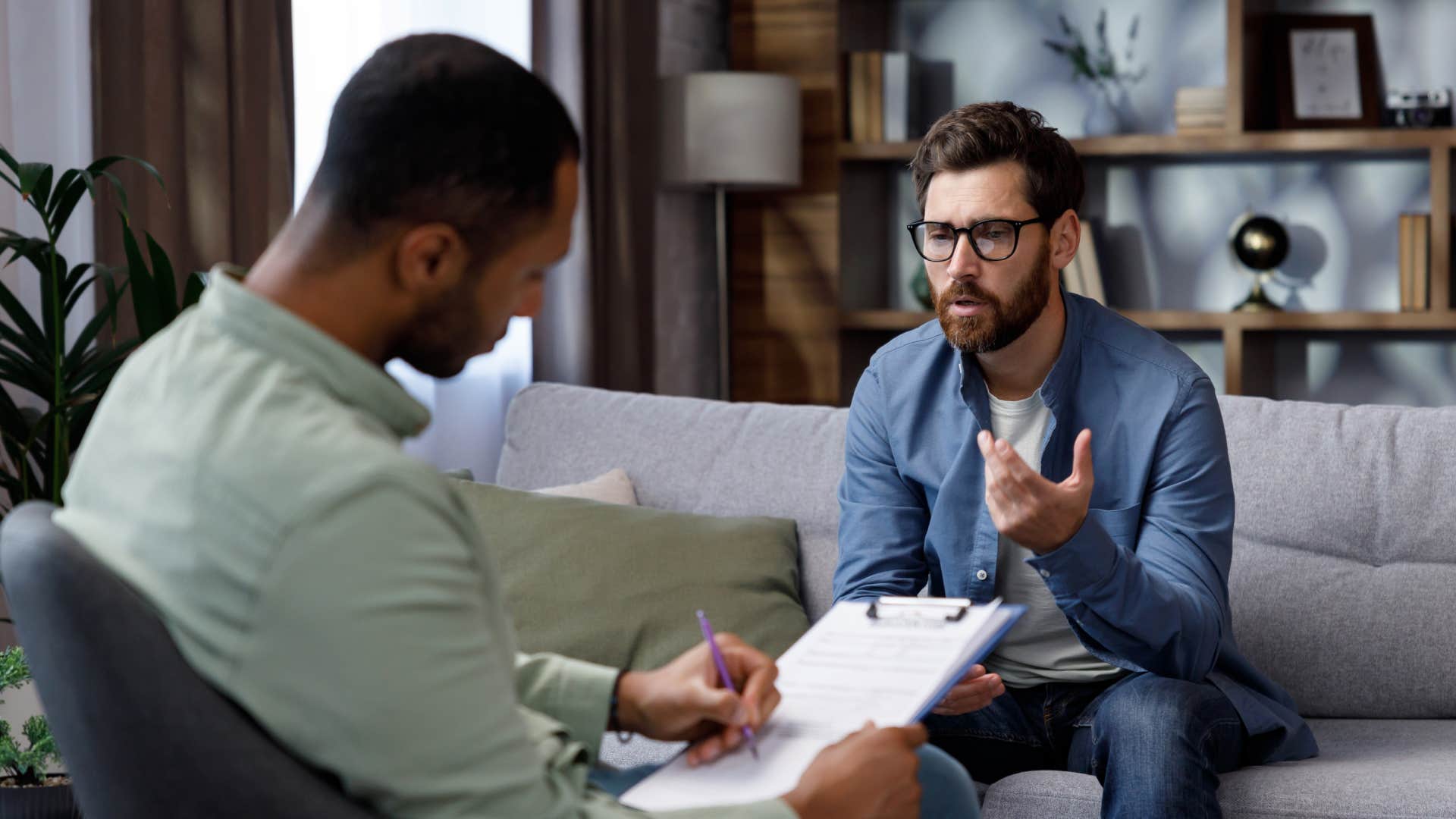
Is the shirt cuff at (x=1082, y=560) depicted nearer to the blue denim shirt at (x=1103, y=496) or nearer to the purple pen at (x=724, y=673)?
the blue denim shirt at (x=1103, y=496)

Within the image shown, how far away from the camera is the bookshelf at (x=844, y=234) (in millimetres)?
3832

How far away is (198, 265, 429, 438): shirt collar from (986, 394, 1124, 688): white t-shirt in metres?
1.06

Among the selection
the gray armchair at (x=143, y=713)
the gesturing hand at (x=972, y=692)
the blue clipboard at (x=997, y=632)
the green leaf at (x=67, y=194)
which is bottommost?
the gesturing hand at (x=972, y=692)

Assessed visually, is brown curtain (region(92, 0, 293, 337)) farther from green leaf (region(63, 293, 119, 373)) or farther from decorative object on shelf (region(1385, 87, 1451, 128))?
decorative object on shelf (region(1385, 87, 1451, 128))

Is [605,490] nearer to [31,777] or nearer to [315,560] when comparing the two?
[31,777]

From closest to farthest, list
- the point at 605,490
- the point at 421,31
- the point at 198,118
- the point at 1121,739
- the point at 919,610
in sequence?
the point at 919,610, the point at 1121,739, the point at 605,490, the point at 198,118, the point at 421,31

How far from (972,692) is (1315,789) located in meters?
0.39

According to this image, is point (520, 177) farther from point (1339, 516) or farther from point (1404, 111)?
point (1404, 111)

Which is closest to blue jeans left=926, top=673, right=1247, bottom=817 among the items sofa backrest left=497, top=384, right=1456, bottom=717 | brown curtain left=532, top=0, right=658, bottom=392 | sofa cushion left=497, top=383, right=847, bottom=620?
sofa backrest left=497, top=384, right=1456, bottom=717

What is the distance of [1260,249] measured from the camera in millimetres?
3949

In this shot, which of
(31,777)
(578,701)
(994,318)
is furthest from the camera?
(994,318)

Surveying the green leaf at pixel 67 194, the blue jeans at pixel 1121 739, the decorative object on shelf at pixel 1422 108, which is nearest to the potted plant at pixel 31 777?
the green leaf at pixel 67 194

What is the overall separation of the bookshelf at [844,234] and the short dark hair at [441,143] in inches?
129

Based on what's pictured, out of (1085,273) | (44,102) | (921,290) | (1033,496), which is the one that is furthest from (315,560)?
(921,290)
